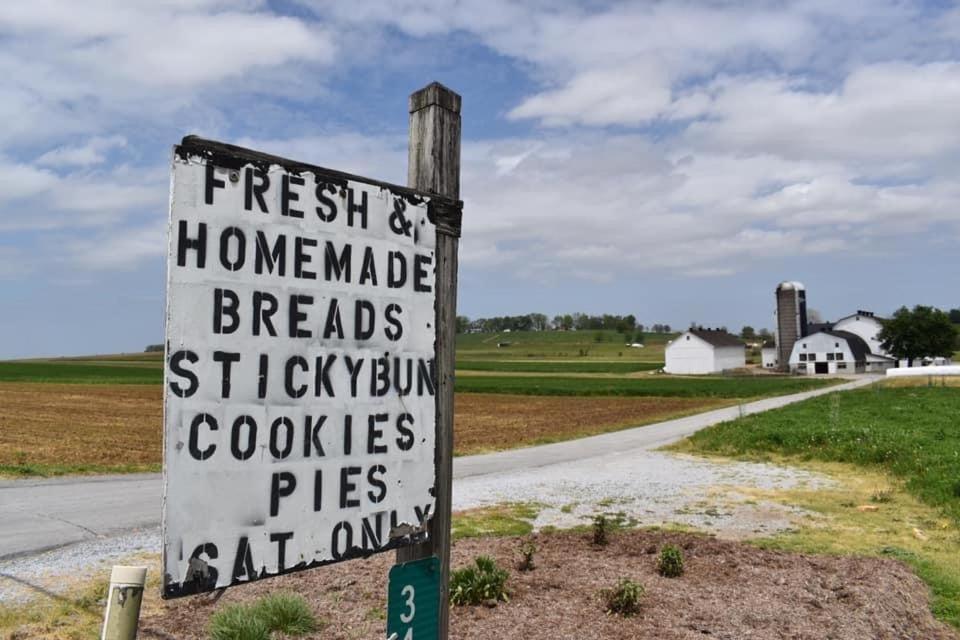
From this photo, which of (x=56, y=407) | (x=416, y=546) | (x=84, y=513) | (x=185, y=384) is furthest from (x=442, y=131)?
(x=56, y=407)

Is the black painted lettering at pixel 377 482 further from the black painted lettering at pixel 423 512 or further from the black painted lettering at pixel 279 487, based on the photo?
the black painted lettering at pixel 279 487

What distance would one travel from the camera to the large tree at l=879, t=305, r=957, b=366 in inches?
3022

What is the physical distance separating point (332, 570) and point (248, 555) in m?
4.29

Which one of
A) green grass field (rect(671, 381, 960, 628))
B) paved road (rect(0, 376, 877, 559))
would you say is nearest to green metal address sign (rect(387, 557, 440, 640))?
green grass field (rect(671, 381, 960, 628))

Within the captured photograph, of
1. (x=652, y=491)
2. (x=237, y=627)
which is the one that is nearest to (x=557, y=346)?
(x=652, y=491)

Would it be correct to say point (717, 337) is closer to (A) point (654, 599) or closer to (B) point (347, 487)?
(A) point (654, 599)

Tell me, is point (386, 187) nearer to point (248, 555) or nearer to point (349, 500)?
point (349, 500)

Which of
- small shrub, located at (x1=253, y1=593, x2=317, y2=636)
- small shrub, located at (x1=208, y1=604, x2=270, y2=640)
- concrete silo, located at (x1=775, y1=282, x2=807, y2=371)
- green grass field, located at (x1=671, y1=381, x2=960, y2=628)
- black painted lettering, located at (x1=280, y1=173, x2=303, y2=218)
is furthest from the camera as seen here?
concrete silo, located at (x1=775, y1=282, x2=807, y2=371)

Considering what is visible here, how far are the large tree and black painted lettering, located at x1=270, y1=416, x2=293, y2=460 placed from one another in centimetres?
8806

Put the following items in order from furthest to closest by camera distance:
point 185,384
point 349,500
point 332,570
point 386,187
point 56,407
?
point 56,407
point 332,570
point 386,187
point 349,500
point 185,384

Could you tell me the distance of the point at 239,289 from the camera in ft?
7.95

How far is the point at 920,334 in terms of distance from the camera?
7669cm

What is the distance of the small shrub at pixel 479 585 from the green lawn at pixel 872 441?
756 cm

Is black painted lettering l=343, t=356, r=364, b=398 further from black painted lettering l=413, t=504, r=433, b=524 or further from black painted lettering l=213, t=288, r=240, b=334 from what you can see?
black painted lettering l=413, t=504, r=433, b=524
